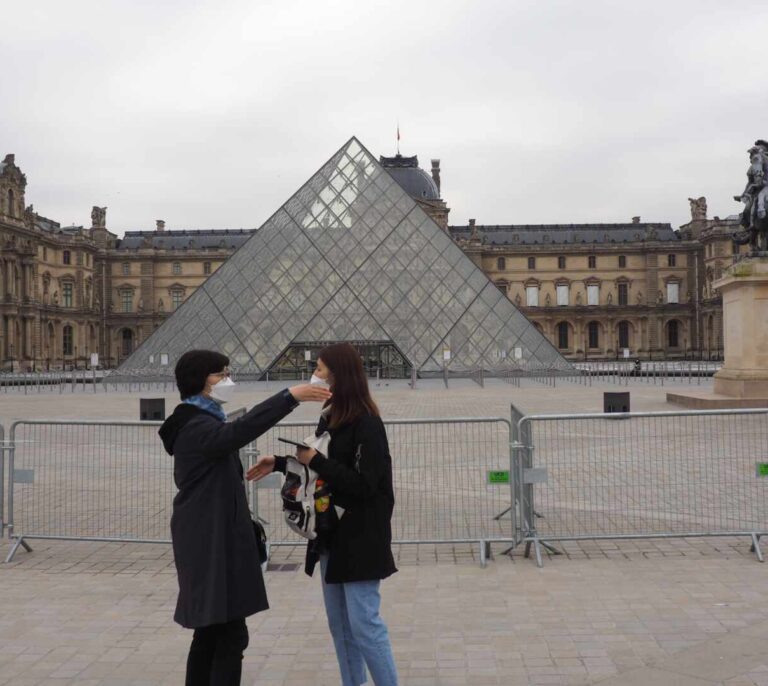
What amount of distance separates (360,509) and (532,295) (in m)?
71.7

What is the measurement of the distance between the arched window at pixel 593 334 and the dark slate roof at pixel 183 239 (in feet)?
103

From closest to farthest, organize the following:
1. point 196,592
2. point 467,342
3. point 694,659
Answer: point 196,592 → point 694,659 → point 467,342

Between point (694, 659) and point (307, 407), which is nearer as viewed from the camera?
point (694, 659)

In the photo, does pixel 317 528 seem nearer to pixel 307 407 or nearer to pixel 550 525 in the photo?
pixel 550 525

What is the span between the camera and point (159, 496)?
24.7 ft

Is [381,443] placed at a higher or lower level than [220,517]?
higher

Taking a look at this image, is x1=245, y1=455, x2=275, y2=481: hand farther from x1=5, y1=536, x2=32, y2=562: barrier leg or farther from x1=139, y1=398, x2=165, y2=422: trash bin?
x1=139, y1=398, x2=165, y2=422: trash bin

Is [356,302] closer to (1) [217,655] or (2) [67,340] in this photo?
(1) [217,655]

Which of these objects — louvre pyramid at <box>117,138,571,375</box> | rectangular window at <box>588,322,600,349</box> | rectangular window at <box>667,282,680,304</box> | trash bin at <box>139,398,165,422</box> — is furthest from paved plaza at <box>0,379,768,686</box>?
rectangular window at <box>667,282,680,304</box>

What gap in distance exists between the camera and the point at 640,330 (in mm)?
71812

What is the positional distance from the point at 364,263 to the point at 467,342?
5.25 meters

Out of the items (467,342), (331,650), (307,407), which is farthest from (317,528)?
(467,342)

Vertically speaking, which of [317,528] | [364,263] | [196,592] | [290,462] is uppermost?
[364,263]

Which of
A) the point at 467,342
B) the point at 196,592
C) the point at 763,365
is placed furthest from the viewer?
the point at 467,342
